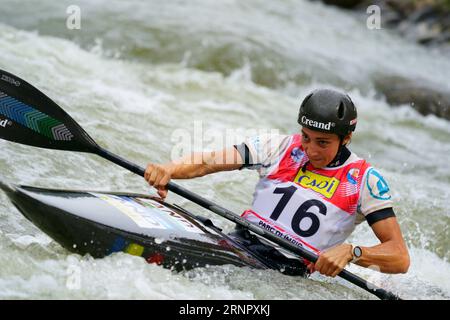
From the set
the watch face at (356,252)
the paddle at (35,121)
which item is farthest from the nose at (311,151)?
the paddle at (35,121)

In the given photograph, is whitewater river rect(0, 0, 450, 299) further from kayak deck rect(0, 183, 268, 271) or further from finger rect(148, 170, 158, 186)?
finger rect(148, 170, 158, 186)

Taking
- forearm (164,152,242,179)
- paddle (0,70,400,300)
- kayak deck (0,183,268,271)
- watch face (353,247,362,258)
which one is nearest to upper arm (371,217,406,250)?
watch face (353,247,362,258)

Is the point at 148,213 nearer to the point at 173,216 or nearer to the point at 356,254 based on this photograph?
→ the point at 173,216

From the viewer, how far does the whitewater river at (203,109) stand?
4422mm

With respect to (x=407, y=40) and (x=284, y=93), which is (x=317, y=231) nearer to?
(x=284, y=93)

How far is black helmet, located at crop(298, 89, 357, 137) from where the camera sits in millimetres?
4594

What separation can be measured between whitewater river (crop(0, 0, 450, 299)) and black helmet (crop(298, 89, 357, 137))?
0.93 m

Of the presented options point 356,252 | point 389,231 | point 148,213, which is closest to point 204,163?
point 148,213

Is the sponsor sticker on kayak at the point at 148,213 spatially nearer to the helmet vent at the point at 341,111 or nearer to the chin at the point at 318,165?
the chin at the point at 318,165

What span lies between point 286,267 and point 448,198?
156 inches

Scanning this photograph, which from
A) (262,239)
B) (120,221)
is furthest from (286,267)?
(120,221)

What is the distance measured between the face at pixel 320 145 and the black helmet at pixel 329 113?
0.04 metres

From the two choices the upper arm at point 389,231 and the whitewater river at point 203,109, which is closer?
the whitewater river at point 203,109

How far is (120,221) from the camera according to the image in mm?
4301
